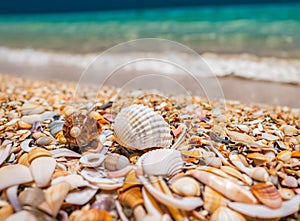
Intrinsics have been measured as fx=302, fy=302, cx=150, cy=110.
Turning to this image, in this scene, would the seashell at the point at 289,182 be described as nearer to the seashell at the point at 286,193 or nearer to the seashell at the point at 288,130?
the seashell at the point at 286,193

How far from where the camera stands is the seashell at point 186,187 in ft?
3.95

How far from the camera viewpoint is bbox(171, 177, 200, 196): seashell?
1.21 metres

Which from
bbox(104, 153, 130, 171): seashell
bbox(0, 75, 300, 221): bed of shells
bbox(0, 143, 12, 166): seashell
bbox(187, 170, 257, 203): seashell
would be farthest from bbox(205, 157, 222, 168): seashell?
bbox(0, 143, 12, 166): seashell

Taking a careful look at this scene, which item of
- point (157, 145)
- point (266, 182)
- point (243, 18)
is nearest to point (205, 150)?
point (157, 145)

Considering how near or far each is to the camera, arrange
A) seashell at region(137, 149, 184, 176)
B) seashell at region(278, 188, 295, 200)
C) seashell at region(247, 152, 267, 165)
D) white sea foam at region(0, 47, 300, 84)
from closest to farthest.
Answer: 1. seashell at region(278, 188, 295, 200)
2. seashell at region(137, 149, 184, 176)
3. seashell at region(247, 152, 267, 165)
4. white sea foam at region(0, 47, 300, 84)

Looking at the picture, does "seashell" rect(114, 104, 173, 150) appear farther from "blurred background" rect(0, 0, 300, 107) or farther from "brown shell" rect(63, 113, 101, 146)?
"blurred background" rect(0, 0, 300, 107)

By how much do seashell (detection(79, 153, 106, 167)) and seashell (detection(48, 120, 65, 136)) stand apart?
0.38 m

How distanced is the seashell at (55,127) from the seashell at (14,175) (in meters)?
0.45

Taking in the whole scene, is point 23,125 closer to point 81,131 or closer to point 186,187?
point 81,131

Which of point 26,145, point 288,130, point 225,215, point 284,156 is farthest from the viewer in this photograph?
point 288,130

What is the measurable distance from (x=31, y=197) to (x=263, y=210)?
890mm

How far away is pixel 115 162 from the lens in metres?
1.40

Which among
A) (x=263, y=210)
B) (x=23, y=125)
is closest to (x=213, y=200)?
(x=263, y=210)

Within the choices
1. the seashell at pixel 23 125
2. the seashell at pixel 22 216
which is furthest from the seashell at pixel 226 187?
the seashell at pixel 23 125
